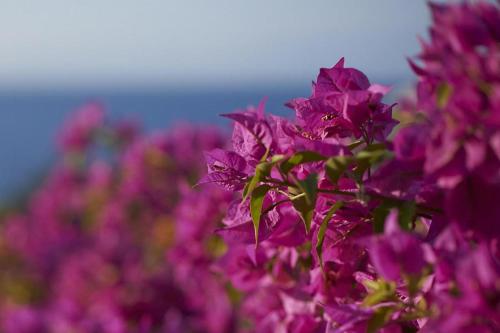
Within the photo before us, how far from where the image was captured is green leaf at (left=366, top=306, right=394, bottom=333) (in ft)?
1.91

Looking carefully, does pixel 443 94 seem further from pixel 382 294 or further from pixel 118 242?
pixel 118 242

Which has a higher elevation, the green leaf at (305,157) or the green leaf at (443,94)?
the green leaf at (443,94)

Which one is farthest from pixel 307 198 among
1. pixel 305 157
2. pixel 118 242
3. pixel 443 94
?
pixel 118 242

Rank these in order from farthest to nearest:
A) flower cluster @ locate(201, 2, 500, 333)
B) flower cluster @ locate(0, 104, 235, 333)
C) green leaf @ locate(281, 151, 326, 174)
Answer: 1. flower cluster @ locate(0, 104, 235, 333)
2. green leaf @ locate(281, 151, 326, 174)
3. flower cluster @ locate(201, 2, 500, 333)

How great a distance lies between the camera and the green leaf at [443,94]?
0.48 meters

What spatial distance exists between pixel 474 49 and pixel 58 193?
367 centimetres

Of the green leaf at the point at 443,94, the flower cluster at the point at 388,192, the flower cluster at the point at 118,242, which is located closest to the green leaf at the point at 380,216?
the flower cluster at the point at 388,192

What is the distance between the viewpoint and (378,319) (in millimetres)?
583

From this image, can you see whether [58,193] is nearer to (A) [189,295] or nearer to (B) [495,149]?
(A) [189,295]

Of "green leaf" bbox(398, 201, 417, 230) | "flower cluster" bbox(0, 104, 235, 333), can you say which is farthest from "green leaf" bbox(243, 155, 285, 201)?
"flower cluster" bbox(0, 104, 235, 333)

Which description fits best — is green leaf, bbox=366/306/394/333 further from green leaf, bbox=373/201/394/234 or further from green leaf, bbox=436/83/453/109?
green leaf, bbox=436/83/453/109

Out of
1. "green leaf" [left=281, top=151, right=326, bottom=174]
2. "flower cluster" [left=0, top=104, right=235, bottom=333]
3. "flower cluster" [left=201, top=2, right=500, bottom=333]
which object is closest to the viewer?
"flower cluster" [left=201, top=2, right=500, bottom=333]

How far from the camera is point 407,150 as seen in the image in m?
0.50

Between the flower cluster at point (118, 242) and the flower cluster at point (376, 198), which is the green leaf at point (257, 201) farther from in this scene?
the flower cluster at point (118, 242)
